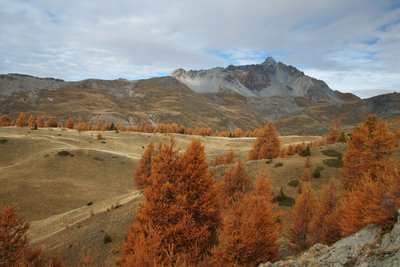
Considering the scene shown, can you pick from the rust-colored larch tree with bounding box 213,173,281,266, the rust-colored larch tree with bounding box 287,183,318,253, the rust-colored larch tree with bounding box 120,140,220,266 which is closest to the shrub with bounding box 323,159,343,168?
the rust-colored larch tree with bounding box 287,183,318,253

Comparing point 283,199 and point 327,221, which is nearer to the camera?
point 327,221

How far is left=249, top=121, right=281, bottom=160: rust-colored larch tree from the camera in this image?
59.8m

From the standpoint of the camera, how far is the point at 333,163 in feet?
150

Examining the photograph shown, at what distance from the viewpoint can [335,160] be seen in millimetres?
46750

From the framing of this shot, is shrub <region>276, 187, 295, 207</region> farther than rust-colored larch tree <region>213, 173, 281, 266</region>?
Yes

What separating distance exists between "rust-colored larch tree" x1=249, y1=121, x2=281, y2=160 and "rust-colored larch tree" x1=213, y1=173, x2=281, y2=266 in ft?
140

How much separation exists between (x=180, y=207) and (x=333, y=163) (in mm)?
33860

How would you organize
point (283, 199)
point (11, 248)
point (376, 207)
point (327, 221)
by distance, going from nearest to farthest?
1. point (376, 207)
2. point (11, 248)
3. point (327, 221)
4. point (283, 199)

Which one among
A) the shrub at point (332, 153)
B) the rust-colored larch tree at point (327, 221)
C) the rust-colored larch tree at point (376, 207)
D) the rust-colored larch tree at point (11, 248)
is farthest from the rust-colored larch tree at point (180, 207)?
the shrub at point (332, 153)

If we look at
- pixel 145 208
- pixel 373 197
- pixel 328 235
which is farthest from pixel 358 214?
pixel 145 208

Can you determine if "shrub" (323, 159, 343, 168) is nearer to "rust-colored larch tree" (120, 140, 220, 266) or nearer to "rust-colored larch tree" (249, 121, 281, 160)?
"rust-colored larch tree" (249, 121, 281, 160)

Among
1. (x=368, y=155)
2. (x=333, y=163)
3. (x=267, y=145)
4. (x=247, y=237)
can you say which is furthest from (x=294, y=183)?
(x=247, y=237)

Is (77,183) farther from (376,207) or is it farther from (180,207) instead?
(376,207)

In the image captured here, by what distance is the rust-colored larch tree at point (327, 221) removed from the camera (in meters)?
19.7
